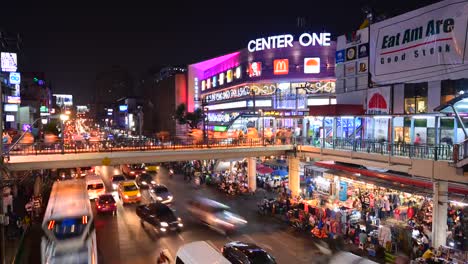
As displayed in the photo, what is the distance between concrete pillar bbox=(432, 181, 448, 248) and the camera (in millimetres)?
18094

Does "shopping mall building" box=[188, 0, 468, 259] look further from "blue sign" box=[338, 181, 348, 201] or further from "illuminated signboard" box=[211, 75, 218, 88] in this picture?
"illuminated signboard" box=[211, 75, 218, 88]

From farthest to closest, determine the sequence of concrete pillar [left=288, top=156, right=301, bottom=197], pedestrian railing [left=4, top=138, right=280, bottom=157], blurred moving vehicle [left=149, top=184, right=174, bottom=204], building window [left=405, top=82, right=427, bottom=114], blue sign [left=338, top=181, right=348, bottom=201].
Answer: concrete pillar [left=288, top=156, right=301, bottom=197], blurred moving vehicle [left=149, top=184, right=174, bottom=204], blue sign [left=338, top=181, right=348, bottom=201], building window [left=405, top=82, right=427, bottom=114], pedestrian railing [left=4, top=138, right=280, bottom=157]

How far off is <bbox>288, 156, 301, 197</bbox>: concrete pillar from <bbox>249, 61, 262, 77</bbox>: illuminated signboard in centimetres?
2320

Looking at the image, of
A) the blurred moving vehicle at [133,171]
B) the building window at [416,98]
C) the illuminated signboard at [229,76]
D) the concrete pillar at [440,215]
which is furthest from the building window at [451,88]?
the illuminated signboard at [229,76]

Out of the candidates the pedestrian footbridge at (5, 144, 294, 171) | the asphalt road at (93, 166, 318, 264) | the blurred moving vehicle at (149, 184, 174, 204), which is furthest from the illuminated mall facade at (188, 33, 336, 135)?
the asphalt road at (93, 166, 318, 264)

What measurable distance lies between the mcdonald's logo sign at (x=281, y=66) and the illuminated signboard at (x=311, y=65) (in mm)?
2530

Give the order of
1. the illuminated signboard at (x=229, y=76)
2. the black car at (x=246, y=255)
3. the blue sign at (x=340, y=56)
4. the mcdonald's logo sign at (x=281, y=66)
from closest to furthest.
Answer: the black car at (x=246, y=255)
the blue sign at (x=340, y=56)
the mcdonald's logo sign at (x=281, y=66)
the illuminated signboard at (x=229, y=76)

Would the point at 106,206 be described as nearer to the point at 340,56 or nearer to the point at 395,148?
the point at 395,148

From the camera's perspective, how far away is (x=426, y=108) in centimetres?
2533

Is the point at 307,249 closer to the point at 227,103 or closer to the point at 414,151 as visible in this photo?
the point at 414,151

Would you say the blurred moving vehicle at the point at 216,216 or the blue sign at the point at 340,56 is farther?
the blue sign at the point at 340,56

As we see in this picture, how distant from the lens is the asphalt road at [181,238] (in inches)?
730

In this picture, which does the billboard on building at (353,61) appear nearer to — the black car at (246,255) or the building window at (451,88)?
the building window at (451,88)

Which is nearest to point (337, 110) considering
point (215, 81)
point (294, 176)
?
point (294, 176)
